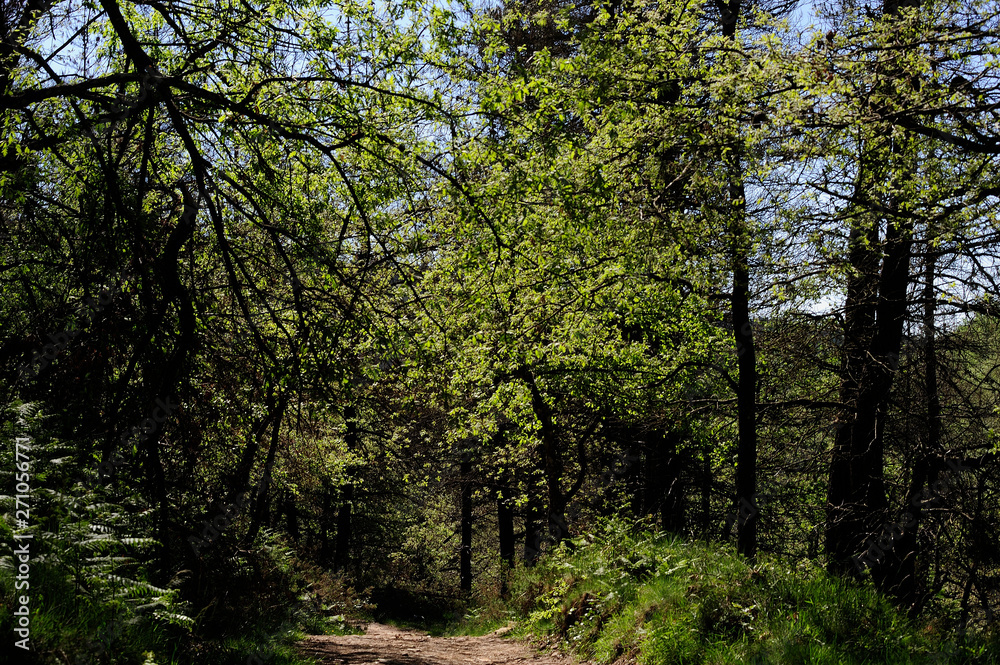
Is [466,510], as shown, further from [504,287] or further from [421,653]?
[504,287]

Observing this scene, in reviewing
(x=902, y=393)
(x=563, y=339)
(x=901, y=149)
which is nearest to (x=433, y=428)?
(x=563, y=339)

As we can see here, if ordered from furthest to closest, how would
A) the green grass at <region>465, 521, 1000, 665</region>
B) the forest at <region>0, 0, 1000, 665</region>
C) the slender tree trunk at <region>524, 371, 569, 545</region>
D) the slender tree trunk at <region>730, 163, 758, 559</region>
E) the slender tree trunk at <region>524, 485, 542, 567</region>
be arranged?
1. the slender tree trunk at <region>524, 485, 542, 567</region>
2. the slender tree trunk at <region>524, 371, 569, 545</region>
3. the slender tree trunk at <region>730, 163, 758, 559</region>
4. the green grass at <region>465, 521, 1000, 665</region>
5. the forest at <region>0, 0, 1000, 665</region>

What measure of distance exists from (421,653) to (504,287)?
5809 mm

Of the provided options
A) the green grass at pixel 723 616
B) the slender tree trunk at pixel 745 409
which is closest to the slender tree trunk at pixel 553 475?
the green grass at pixel 723 616

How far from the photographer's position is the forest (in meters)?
4.86

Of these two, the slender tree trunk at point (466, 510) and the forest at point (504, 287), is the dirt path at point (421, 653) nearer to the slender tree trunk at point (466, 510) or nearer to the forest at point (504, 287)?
the forest at point (504, 287)

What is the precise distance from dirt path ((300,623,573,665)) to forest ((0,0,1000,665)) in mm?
576

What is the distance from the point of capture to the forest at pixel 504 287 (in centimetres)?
486

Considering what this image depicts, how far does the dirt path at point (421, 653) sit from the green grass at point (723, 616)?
0.52m

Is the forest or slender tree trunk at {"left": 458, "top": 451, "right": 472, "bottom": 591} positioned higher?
the forest

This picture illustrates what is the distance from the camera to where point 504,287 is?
416 inches

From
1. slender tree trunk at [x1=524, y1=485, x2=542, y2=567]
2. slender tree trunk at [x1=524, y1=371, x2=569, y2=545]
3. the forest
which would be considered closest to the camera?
the forest

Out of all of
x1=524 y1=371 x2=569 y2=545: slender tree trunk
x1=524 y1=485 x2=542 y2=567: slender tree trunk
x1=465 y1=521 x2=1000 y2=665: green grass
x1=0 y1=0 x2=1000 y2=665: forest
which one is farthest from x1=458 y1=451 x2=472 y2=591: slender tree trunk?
x1=465 y1=521 x2=1000 y2=665: green grass

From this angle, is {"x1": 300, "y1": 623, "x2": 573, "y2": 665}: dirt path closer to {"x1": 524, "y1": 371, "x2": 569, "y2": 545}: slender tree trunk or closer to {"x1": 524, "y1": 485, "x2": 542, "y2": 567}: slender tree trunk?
{"x1": 524, "y1": 371, "x2": 569, "y2": 545}: slender tree trunk
